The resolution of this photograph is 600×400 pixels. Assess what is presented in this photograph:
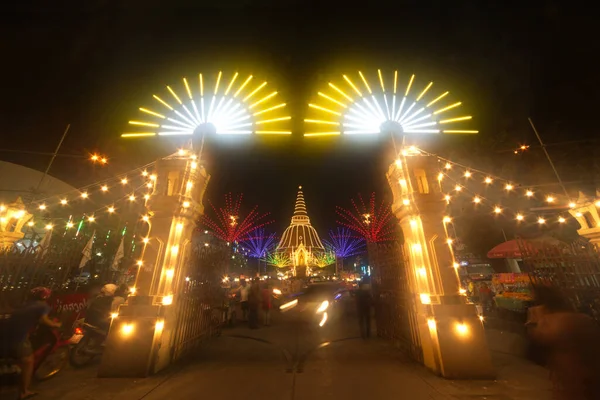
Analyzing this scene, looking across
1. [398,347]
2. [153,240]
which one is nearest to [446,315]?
[398,347]

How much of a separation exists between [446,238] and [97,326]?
9.97 metres

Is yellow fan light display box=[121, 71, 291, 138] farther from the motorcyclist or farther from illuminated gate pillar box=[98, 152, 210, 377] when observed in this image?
the motorcyclist

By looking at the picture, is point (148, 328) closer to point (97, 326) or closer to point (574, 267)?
point (97, 326)

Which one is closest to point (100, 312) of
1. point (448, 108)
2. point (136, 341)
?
point (136, 341)

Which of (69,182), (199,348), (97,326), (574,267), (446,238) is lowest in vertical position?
(199,348)

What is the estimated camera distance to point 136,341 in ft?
17.9

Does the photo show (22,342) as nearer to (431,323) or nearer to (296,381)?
(296,381)

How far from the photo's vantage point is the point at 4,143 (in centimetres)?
1427

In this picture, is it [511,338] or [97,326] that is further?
[511,338]

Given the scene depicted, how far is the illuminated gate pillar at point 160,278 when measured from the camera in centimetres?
540

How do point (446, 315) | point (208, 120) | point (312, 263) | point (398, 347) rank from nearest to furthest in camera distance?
point (446, 315)
point (398, 347)
point (208, 120)
point (312, 263)

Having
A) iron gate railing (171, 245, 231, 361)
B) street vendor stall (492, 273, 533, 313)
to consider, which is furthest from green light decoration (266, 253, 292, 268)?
iron gate railing (171, 245, 231, 361)

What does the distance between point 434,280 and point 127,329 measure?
25.1 ft

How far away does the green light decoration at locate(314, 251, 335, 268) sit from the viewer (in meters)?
65.0
